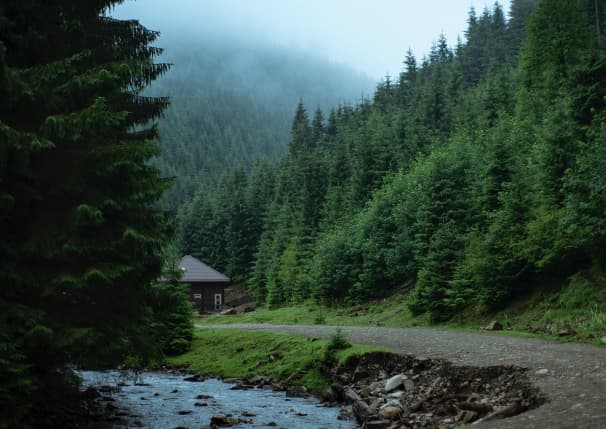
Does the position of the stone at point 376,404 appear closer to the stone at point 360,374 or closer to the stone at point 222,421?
the stone at point 360,374

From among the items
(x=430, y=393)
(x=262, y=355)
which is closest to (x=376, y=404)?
(x=430, y=393)

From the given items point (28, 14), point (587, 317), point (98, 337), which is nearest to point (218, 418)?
point (98, 337)

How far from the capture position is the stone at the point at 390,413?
529 inches

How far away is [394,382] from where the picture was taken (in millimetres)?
16016

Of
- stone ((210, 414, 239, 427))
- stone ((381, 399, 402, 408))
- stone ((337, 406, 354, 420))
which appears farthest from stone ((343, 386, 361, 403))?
stone ((210, 414, 239, 427))

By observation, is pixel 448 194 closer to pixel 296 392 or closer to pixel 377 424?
pixel 296 392

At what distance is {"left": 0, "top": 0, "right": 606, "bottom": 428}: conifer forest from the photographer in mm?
10727

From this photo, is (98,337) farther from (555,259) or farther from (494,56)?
(494,56)

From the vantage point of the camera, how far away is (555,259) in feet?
87.2

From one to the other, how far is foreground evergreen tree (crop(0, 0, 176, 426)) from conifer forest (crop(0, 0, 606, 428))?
0.04 meters

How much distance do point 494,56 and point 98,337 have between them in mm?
118287

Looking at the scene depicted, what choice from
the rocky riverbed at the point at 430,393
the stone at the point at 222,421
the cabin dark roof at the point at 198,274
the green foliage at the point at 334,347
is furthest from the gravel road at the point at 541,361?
the cabin dark roof at the point at 198,274

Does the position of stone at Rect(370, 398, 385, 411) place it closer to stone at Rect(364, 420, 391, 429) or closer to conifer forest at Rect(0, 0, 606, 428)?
stone at Rect(364, 420, 391, 429)

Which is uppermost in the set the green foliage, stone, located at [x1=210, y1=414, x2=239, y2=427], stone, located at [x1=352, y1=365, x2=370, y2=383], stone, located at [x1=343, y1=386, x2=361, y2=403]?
the green foliage
